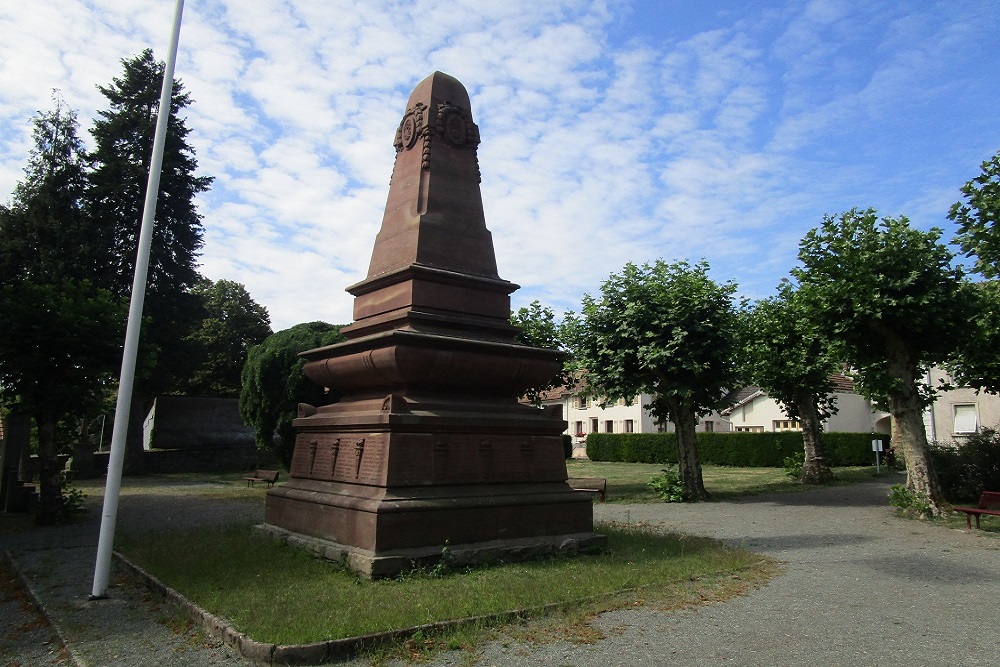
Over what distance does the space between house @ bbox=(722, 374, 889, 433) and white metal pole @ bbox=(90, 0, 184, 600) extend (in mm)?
38095

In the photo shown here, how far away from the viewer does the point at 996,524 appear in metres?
12.4

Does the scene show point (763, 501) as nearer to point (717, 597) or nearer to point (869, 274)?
point (869, 274)

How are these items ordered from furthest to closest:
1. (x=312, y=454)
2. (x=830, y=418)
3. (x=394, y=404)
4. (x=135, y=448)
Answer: (x=830, y=418) → (x=135, y=448) → (x=312, y=454) → (x=394, y=404)

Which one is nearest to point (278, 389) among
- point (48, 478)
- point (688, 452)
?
point (48, 478)

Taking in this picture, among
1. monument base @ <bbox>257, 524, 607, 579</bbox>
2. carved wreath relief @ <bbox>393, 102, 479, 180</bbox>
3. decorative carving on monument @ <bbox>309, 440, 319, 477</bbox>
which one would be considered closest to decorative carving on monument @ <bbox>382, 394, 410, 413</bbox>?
monument base @ <bbox>257, 524, 607, 579</bbox>

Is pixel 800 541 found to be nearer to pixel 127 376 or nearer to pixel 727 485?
pixel 127 376

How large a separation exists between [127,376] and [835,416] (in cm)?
4535

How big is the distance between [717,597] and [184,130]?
35876mm

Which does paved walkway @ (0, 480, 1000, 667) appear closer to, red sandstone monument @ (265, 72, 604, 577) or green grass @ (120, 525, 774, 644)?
green grass @ (120, 525, 774, 644)

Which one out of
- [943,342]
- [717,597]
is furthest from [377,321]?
[943,342]

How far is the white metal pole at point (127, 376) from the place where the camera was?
7.03 metres

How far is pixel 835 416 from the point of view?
1751 inches

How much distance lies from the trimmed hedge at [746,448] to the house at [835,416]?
451 centimetres

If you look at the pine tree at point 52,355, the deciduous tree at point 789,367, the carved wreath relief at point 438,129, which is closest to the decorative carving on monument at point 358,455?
the carved wreath relief at point 438,129
